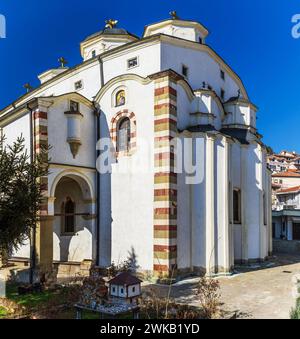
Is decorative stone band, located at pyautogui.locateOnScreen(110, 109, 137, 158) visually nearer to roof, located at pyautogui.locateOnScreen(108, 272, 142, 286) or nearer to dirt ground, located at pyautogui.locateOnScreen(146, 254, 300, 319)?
dirt ground, located at pyautogui.locateOnScreen(146, 254, 300, 319)

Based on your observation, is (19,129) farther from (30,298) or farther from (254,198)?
(254,198)

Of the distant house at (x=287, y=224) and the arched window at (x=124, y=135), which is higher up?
the arched window at (x=124, y=135)

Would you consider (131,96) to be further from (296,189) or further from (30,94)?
(296,189)

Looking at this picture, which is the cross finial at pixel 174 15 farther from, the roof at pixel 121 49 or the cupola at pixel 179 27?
the roof at pixel 121 49

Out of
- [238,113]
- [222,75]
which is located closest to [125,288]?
[238,113]

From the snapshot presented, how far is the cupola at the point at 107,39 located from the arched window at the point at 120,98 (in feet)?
22.3

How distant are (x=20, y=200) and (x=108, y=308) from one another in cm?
397

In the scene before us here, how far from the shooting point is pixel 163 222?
14.1 metres

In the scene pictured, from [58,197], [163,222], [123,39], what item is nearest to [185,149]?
[163,222]

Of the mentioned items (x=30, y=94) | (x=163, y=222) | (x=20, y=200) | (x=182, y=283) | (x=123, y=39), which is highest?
(x=123, y=39)

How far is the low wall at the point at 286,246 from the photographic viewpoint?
25.8m

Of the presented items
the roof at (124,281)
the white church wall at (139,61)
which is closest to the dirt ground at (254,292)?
the roof at (124,281)

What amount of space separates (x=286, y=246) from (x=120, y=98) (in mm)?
17804

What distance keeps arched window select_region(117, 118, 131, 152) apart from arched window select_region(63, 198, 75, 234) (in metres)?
4.09
